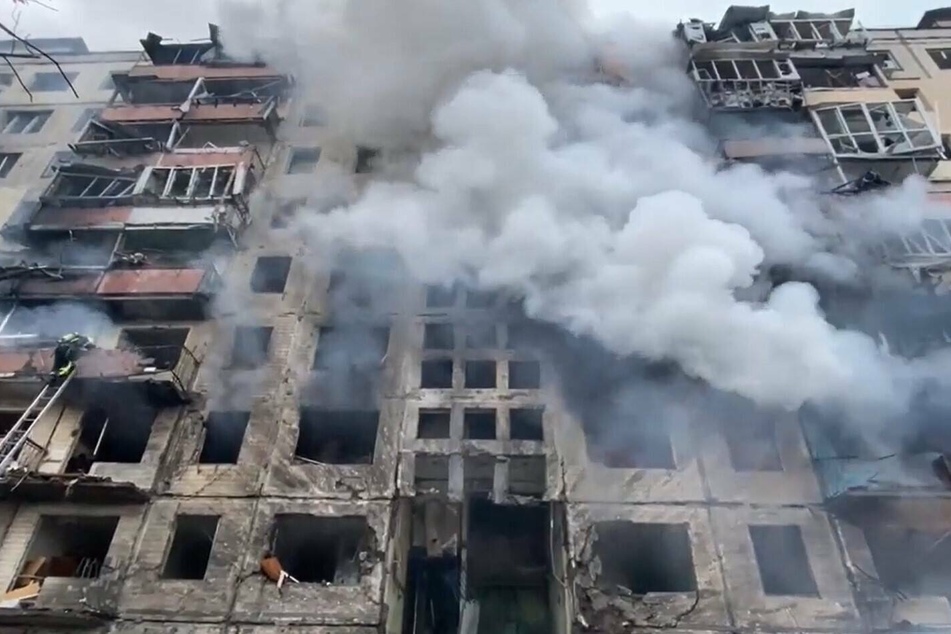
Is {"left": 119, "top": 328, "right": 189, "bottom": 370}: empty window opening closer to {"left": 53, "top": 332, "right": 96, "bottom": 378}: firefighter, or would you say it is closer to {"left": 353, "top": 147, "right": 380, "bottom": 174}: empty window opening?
{"left": 53, "top": 332, "right": 96, "bottom": 378}: firefighter

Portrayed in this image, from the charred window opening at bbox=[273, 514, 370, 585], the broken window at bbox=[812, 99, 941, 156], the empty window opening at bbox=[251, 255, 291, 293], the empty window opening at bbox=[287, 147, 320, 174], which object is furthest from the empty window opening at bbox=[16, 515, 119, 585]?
the broken window at bbox=[812, 99, 941, 156]

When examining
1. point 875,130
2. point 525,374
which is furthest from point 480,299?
point 875,130

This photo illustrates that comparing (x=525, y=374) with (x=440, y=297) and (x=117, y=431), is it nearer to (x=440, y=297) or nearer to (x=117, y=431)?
(x=440, y=297)

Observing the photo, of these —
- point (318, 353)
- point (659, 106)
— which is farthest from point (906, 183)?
point (318, 353)

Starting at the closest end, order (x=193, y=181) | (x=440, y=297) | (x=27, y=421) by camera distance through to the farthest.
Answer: (x=27, y=421), (x=440, y=297), (x=193, y=181)

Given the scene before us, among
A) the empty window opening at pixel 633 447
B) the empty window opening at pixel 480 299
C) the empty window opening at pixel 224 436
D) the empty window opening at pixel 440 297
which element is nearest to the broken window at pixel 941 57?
the empty window opening at pixel 480 299

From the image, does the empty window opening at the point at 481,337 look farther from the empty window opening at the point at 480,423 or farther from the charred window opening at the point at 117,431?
the charred window opening at the point at 117,431
